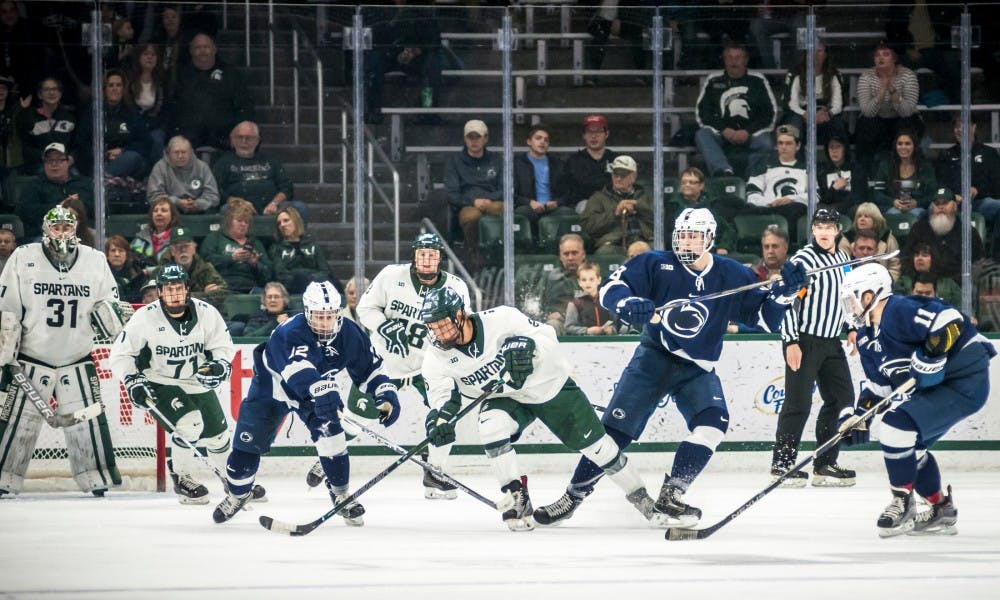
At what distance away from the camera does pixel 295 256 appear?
9227 mm

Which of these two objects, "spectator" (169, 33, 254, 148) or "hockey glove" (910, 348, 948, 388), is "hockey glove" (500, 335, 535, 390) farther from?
"spectator" (169, 33, 254, 148)

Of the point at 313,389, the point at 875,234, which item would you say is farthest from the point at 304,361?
the point at 875,234

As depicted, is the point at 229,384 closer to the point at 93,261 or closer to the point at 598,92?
the point at 93,261

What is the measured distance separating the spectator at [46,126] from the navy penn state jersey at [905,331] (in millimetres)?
4925

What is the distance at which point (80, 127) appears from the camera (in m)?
9.23

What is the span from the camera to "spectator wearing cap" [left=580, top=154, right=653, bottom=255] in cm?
927

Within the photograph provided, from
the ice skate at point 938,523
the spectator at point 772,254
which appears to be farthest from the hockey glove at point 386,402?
the spectator at point 772,254

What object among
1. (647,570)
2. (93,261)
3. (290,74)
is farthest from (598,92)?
(647,570)

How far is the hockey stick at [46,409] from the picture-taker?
812 centimetres

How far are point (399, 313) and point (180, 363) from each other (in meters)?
1.10

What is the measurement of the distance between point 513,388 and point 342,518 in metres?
1.16

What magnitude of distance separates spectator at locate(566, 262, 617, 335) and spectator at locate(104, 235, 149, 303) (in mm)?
2408

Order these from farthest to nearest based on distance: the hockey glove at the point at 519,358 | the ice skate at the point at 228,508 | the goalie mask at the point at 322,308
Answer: the ice skate at the point at 228,508 → the goalie mask at the point at 322,308 → the hockey glove at the point at 519,358

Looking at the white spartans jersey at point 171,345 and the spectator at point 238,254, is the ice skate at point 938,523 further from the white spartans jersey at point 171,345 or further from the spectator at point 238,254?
the spectator at point 238,254
